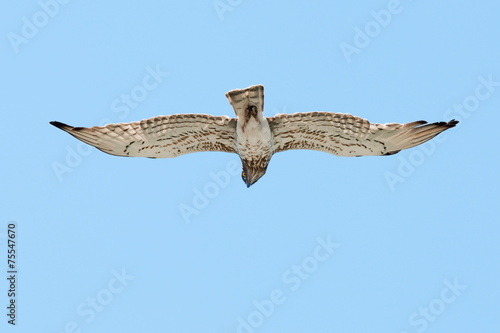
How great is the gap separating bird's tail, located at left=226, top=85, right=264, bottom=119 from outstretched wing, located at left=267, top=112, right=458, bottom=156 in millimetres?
564

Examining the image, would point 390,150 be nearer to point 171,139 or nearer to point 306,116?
point 306,116

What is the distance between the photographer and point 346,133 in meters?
11.0

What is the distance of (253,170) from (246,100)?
162 cm

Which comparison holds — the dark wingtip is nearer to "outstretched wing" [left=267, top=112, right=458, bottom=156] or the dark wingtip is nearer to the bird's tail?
the bird's tail

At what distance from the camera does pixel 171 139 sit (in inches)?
441

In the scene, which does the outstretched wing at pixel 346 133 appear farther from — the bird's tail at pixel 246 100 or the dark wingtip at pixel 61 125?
the dark wingtip at pixel 61 125

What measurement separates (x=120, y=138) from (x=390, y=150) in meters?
4.02

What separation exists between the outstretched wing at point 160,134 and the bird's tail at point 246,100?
0.46 meters

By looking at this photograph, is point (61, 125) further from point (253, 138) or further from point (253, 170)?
point (253, 170)

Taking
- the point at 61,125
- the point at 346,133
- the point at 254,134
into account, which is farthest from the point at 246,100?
the point at 61,125

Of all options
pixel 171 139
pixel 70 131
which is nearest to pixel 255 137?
pixel 171 139

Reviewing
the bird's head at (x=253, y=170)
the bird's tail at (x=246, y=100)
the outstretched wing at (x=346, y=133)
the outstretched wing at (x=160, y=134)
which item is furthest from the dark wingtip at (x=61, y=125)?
the outstretched wing at (x=346, y=133)

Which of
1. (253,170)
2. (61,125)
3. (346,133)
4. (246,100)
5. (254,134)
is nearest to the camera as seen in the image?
(246,100)

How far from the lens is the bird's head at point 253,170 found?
454 inches
